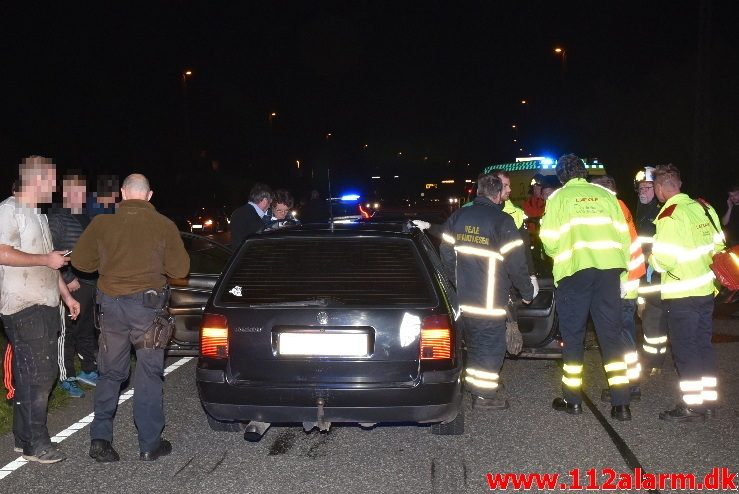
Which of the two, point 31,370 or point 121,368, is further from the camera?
point 121,368

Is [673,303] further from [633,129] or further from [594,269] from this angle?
[633,129]

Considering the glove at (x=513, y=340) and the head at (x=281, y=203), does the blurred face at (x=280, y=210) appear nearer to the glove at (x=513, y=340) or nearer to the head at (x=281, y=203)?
the head at (x=281, y=203)

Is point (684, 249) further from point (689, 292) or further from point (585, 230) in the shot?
point (585, 230)

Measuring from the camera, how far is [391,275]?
18.1ft

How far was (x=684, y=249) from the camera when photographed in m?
6.62

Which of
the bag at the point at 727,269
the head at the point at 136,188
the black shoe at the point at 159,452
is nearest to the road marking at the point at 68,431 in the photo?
the black shoe at the point at 159,452

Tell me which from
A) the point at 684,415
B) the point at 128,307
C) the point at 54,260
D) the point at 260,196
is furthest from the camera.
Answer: the point at 260,196

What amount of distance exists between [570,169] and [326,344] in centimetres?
275

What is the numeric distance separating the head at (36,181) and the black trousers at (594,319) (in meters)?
3.86

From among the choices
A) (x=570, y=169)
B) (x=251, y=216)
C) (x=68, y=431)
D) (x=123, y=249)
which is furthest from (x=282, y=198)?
(x=123, y=249)

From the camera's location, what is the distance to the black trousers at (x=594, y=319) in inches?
267

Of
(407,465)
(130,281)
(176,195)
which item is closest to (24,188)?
(130,281)

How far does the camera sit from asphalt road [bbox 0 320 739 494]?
206 inches

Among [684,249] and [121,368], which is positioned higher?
[684,249]
